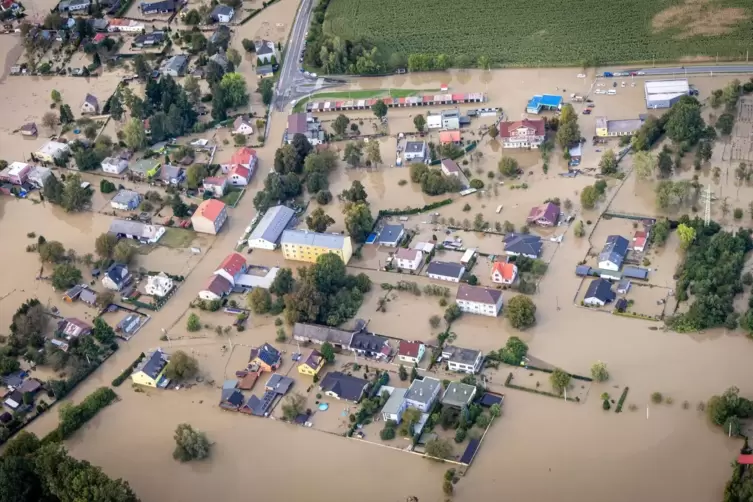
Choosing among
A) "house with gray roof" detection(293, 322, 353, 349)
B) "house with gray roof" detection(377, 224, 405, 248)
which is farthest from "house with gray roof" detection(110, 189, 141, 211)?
"house with gray roof" detection(293, 322, 353, 349)

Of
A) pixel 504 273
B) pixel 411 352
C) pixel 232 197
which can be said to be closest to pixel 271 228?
pixel 232 197

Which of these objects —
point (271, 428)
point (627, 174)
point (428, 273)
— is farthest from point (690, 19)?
point (271, 428)

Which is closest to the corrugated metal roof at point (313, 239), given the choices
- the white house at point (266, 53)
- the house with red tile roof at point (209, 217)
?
the house with red tile roof at point (209, 217)

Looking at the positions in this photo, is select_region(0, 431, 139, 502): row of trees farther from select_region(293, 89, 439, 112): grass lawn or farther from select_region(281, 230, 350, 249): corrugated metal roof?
select_region(293, 89, 439, 112): grass lawn

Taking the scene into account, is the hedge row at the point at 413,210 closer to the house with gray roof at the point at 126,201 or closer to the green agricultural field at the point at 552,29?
the house with gray roof at the point at 126,201

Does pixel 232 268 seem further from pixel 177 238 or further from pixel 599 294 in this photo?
pixel 599 294
